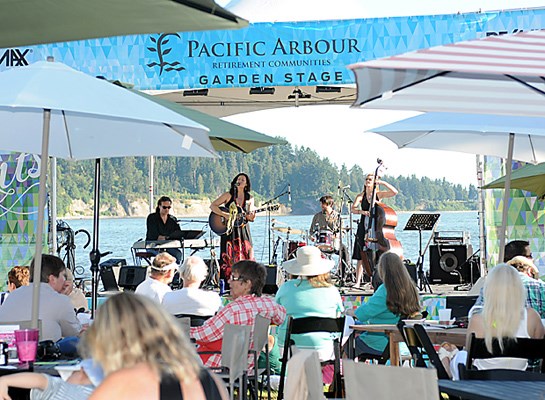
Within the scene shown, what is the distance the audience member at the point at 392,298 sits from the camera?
6.68m

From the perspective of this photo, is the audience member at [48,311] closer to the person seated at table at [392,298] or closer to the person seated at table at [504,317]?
the person seated at table at [504,317]

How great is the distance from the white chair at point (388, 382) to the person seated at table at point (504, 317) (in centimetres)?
146

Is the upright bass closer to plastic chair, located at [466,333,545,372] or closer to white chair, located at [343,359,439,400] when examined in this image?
plastic chair, located at [466,333,545,372]

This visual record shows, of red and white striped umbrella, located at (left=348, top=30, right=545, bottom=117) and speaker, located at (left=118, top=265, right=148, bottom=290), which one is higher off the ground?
red and white striped umbrella, located at (left=348, top=30, right=545, bottom=117)

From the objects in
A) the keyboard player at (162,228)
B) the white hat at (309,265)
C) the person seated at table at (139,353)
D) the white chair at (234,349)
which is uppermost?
the keyboard player at (162,228)

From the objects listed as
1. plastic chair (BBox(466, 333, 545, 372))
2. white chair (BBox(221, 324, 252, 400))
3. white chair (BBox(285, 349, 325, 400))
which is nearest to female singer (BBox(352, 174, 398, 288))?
white chair (BBox(221, 324, 252, 400))

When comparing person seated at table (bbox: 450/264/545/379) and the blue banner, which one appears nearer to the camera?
person seated at table (bbox: 450/264/545/379)

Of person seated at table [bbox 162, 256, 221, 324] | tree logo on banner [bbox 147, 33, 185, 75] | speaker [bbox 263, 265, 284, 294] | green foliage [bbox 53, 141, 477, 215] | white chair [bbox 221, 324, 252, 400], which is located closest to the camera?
white chair [bbox 221, 324, 252, 400]

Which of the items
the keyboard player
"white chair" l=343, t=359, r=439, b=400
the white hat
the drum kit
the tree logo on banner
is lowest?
"white chair" l=343, t=359, r=439, b=400

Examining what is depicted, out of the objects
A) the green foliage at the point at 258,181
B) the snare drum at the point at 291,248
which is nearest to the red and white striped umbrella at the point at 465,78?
the snare drum at the point at 291,248

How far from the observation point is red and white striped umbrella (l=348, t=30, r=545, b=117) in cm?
333

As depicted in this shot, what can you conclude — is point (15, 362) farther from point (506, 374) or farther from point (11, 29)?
point (506, 374)

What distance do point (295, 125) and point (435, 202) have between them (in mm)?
6673

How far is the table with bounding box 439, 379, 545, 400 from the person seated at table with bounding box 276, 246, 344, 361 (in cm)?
296
